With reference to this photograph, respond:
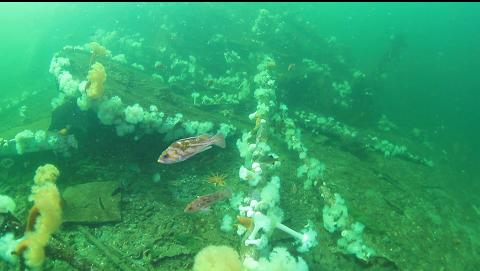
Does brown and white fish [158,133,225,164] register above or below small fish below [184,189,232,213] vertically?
above

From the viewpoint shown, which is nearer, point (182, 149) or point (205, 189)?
point (182, 149)

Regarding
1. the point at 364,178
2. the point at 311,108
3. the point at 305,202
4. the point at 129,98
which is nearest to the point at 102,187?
the point at 129,98

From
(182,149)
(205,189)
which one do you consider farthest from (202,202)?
(205,189)

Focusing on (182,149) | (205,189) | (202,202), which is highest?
(182,149)

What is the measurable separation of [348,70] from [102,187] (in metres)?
19.1

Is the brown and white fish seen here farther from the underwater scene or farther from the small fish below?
the small fish below

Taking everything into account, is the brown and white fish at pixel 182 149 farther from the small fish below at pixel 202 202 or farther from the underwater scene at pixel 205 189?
the small fish below at pixel 202 202

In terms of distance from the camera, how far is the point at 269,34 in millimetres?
19625

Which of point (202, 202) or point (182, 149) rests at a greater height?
point (182, 149)

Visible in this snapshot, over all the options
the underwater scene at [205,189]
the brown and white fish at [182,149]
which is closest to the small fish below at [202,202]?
the underwater scene at [205,189]

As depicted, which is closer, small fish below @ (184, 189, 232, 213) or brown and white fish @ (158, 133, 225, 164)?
brown and white fish @ (158, 133, 225, 164)

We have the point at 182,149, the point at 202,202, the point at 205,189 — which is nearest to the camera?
the point at 182,149

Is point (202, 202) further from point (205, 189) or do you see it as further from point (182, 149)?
point (205, 189)

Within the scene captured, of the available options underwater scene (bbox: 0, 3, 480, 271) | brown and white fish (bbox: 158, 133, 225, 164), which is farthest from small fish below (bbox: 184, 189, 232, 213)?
brown and white fish (bbox: 158, 133, 225, 164)
